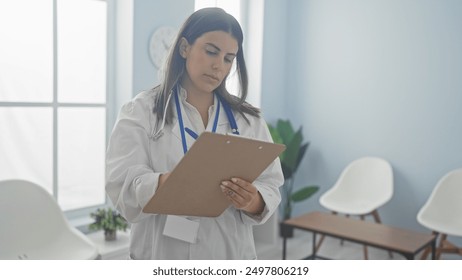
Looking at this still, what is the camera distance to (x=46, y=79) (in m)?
2.53

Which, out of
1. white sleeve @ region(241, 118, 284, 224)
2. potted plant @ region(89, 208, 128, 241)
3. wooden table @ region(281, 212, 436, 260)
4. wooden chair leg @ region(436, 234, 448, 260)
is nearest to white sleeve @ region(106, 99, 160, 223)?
white sleeve @ region(241, 118, 284, 224)

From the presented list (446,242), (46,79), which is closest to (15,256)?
(46,79)

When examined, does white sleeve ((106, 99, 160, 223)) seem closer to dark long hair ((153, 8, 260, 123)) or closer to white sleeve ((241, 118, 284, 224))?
dark long hair ((153, 8, 260, 123))

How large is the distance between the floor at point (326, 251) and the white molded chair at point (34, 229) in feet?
5.13

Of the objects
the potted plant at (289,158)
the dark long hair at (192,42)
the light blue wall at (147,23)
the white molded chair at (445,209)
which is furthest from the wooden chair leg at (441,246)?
the dark long hair at (192,42)

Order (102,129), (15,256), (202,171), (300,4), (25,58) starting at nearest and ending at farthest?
(202,171), (15,256), (25,58), (102,129), (300,4)

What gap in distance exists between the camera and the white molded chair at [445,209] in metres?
2.98

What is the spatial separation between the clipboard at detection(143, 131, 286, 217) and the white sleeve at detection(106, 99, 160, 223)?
0.19ft

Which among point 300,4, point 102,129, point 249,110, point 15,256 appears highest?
point 300,4

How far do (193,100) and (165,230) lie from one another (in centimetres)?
36

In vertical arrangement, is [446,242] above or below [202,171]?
below

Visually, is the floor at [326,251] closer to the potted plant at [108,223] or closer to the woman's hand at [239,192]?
the potted plant at [108,223]

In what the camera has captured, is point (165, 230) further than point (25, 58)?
No

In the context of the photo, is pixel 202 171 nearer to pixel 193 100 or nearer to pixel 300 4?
pixel 193 100
